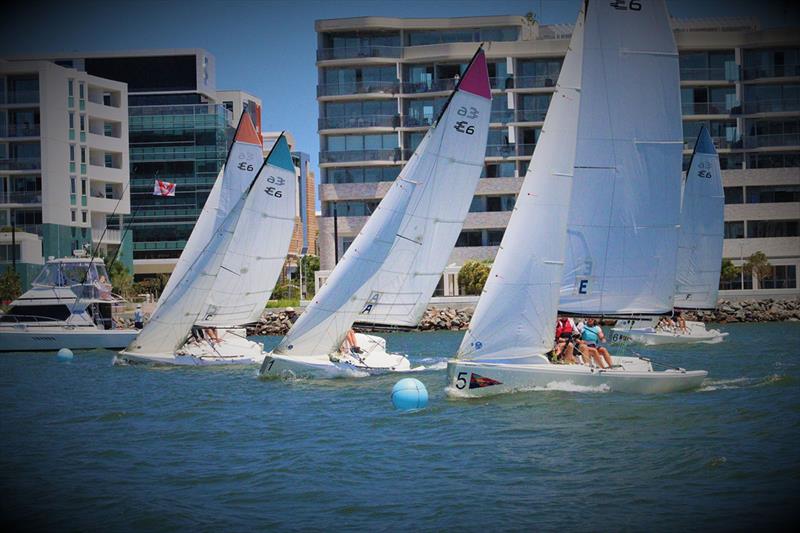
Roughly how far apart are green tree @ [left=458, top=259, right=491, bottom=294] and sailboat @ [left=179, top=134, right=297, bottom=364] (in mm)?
36054

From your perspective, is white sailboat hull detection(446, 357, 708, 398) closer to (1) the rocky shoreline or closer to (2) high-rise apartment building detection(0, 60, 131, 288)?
(1) the rocky shoreline

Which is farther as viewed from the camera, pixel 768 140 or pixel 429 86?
pixel 768 140

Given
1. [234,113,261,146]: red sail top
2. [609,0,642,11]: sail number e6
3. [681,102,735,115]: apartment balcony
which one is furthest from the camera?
[681,102,735,115]: apartment balcony

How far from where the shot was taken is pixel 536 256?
26062 millimetres

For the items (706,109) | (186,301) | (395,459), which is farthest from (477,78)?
(706,109)

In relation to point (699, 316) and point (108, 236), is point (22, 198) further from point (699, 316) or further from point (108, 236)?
point (699, 316)

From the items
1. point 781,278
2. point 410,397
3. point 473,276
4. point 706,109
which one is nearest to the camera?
point 410,397

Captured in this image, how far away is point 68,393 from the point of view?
107 ft

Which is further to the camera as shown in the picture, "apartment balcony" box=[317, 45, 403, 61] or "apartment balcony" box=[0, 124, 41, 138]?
"apartment balcony" box=[317, 45, 403, 61]

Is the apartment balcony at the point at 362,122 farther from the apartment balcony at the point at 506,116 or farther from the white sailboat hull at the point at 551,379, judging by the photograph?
the white sailboat hull at the point at 551,379

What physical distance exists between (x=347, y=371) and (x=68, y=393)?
8.46 m

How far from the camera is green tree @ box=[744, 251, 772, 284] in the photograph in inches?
3145

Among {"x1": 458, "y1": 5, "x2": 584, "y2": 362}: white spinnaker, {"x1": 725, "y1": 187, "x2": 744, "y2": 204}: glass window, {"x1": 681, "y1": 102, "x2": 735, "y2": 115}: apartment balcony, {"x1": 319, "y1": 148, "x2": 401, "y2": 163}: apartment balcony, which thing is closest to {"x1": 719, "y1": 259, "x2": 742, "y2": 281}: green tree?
{"x1": 725, "y1": 187, "x2": 744, "y2": 204}: glass window

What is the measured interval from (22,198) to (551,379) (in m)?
64.7
